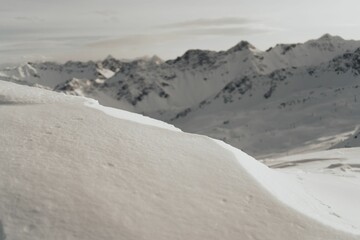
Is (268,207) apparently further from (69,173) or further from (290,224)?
(69,173)

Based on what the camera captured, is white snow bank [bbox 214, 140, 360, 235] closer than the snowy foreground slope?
No

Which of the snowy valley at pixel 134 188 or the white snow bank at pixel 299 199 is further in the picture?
the white snow bank at pixel 299 199

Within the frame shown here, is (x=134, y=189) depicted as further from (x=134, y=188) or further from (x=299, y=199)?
(x=299, y=199)

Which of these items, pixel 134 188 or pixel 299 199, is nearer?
pixel 134 188

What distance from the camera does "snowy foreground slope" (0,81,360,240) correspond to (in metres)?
7.58

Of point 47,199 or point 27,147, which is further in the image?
point 27,147

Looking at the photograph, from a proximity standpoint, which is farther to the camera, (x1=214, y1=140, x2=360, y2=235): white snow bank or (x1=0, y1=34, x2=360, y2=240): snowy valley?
(x1=214, y1=140, x2=360, y2=235): white snow bank

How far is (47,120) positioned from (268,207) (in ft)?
18.4

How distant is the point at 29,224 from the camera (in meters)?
7.31

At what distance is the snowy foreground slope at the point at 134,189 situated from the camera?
299 inches

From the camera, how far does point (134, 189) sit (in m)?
8.58

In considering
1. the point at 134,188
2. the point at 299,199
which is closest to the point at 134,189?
the point at 134,188

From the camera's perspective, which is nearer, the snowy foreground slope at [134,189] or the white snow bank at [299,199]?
the snowy foreground slope at [134,189]

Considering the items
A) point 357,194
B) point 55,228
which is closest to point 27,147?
point 55,228
